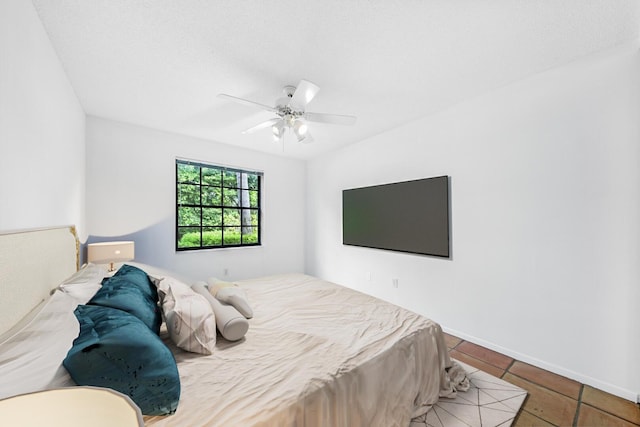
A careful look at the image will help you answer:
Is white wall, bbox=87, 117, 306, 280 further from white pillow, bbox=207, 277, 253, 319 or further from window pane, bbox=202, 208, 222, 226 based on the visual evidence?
white pillow, bbox=207, 277, 253, 319

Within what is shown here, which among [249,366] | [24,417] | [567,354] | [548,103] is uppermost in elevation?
[548,103]

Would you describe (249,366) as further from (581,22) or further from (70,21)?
(581,22)

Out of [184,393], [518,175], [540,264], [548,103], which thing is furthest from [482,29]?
[184,393]

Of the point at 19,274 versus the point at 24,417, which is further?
the point at 19,274

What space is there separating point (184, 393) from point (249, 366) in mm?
308

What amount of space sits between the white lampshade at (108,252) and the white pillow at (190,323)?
1824 millimetres

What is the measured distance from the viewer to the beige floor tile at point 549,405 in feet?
5.48

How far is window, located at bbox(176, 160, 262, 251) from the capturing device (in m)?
3.89

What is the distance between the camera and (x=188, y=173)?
3947 mm

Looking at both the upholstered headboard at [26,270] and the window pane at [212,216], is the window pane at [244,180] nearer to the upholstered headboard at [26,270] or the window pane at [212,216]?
the window pane at [212,216]

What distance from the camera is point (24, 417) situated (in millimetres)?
346

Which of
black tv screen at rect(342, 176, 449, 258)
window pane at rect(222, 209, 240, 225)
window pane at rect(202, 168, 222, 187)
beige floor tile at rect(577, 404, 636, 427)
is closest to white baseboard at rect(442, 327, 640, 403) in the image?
beige floor tile at rect(577, 404, 636, 427)

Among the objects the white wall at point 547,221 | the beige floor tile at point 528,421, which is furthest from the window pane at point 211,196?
the beige floor tile at point 528,421

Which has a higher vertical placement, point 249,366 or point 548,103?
point 548,103
